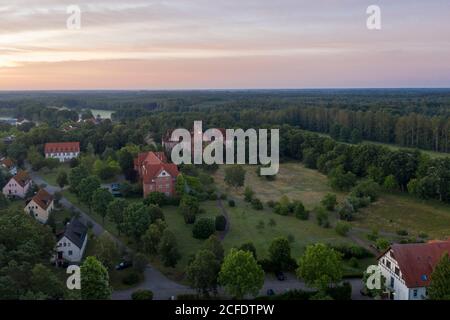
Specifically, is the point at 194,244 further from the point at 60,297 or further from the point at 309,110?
the point at 309,110

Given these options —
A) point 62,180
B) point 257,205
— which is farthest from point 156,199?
point 62,180

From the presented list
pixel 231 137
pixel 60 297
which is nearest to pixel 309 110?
pixel 231 137

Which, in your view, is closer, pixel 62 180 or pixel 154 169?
pixel 154 169

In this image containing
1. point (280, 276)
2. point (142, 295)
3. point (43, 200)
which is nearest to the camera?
point (142, 295)

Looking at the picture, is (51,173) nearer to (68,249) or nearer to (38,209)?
(38,209)

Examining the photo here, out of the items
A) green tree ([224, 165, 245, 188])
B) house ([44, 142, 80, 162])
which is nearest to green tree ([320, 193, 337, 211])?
green tree ([224, 165, 245, 188])

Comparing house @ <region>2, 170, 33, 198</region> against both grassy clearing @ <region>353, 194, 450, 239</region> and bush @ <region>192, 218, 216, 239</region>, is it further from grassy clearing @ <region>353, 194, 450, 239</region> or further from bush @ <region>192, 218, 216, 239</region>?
grassy clearing @ <region>353, 194, 450, 239</region>

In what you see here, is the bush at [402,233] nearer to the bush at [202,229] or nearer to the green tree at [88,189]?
the bush at [202,229]

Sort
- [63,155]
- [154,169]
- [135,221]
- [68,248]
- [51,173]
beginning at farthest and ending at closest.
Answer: [63,155] → [51,173] → [154,169] → [135,221] → [68,248]
